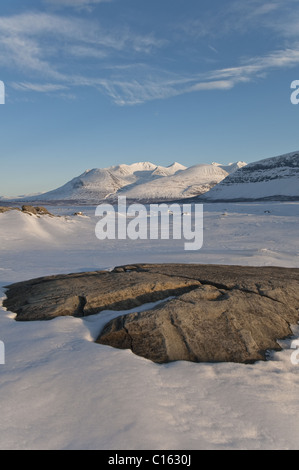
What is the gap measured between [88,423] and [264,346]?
307 centimetres

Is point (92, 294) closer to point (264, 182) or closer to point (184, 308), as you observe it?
point (184, 308)

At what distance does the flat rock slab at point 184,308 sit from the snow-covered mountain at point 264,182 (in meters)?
116

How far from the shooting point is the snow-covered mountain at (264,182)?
406ft

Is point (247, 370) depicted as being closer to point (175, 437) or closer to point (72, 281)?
point (175, 437)

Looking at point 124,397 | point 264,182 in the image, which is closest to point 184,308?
point 124,397

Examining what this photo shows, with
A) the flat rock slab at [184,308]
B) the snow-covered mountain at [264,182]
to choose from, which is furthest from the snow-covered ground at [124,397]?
the snow-covered mountain at [264,182]

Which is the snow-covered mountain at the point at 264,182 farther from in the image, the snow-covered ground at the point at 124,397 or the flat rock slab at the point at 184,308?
the snow-covered ground at the point at 124,397

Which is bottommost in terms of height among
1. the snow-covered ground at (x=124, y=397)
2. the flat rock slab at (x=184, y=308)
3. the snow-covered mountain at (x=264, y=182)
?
the snow-covered ground at (x=124, y=397)

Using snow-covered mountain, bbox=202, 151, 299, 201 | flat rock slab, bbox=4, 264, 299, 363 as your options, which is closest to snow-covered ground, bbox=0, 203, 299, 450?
flat rock slab, bbox=4, 264, 299, 363

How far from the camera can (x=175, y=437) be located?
126 inches

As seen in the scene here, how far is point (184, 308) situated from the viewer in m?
5.54

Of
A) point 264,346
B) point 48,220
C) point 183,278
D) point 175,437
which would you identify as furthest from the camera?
point 48,220

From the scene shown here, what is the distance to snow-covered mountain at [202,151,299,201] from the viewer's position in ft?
406
